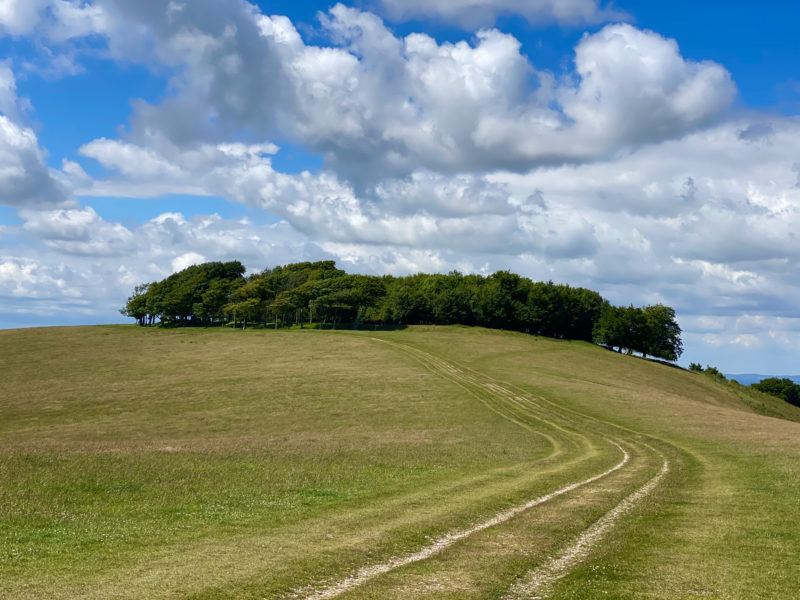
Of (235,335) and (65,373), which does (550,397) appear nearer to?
(65,373)

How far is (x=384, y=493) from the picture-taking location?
27531 millimetres

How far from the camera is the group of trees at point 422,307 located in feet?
550

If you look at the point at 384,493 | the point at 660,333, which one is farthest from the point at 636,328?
the point at 384,493

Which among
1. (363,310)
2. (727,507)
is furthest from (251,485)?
(363,310)

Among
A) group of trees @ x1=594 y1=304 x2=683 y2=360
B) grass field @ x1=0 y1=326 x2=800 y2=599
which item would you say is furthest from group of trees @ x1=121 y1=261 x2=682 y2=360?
grass field @ x1=0 y1=326 x2=800 y2=599

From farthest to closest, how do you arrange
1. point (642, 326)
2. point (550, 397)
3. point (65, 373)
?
point (642, 326)
point (65, 373)
point (550, 397)

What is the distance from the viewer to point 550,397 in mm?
76812

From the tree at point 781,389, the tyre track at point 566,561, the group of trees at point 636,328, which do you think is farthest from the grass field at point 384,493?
the tree at point 781,389

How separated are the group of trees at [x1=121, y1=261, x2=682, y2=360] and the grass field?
9194 cm

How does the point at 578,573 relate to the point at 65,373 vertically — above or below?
above

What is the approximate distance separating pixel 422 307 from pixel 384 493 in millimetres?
150276

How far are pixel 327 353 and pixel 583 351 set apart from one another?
214 feet

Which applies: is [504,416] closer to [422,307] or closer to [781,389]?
[422,307]

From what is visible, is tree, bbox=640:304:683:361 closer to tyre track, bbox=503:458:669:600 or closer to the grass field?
the grass field
